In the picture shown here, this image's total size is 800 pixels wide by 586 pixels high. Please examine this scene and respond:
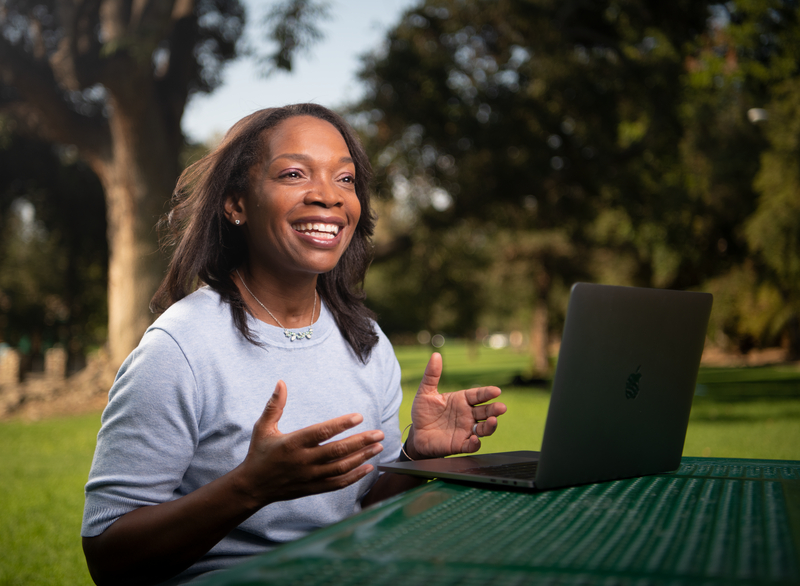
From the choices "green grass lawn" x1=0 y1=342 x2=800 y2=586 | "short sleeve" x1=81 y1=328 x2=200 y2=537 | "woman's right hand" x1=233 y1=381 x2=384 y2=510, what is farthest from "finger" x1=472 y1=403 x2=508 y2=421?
"green grass lawn" x1=0 y1=342 x2=800 y2=586

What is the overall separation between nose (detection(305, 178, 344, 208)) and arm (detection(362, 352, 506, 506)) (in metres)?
0.56

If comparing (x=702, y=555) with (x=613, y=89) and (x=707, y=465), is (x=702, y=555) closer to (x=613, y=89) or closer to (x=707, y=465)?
(x=707, y=465)

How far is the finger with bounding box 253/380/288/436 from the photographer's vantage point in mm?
1387

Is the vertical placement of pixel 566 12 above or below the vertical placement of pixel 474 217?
above

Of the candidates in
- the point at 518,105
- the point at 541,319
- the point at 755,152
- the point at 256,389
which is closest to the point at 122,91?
the point at 518,105

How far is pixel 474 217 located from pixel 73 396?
8646 millimetres

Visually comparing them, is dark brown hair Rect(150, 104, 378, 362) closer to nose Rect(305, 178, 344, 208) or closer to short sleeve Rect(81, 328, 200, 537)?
nose Rect(305, 178, 344, 208)

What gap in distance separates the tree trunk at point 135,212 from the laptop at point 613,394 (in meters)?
11.5

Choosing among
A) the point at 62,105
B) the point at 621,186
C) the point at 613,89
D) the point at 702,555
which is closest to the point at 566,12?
the point at 613,89

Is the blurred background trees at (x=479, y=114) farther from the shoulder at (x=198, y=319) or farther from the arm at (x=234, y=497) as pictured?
the arm at (x=234, y=497)

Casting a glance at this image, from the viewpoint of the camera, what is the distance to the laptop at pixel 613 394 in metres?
1.37

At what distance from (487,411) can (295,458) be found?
2.19 ft

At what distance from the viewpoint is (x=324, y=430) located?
1.32 metres

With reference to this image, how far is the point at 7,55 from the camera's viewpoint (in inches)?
458
